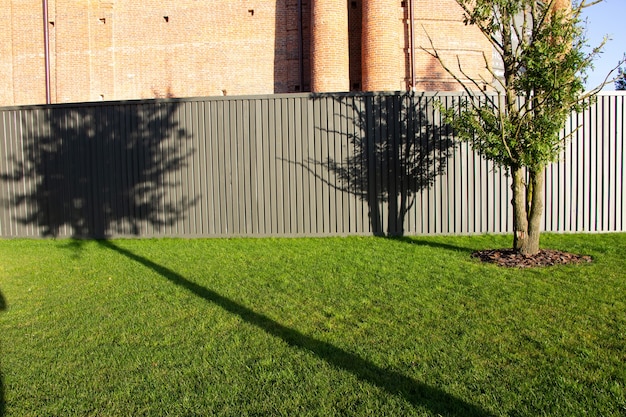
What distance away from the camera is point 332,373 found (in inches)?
146

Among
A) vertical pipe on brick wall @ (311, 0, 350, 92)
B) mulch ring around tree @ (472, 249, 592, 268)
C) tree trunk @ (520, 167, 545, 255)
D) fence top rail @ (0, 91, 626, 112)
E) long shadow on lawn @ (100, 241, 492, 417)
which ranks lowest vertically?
long shadow on lawn @ (100, 241, 492, 417)

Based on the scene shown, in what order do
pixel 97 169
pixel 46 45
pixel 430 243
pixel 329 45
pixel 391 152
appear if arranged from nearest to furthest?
pixel 430 243 → pixel 391 152 → pixel 97 169 → pixel 329 45 → pixel 46 45

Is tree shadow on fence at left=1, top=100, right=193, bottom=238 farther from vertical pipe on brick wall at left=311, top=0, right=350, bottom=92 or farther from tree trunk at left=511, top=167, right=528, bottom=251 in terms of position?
vertical pipe on brick wall at left=311, top=0, right=350, bottom=92

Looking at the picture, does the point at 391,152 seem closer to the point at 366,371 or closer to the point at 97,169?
the point at 97,169

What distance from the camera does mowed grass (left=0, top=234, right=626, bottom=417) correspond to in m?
3.30

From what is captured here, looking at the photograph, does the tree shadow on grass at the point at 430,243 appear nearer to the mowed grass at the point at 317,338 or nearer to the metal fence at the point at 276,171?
the metal fence at the point at 276,171

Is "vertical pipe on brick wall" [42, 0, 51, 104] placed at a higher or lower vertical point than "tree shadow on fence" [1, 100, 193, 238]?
higher

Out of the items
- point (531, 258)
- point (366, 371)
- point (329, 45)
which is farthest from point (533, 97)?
point (329, 45)

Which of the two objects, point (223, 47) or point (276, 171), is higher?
point (223, 47)

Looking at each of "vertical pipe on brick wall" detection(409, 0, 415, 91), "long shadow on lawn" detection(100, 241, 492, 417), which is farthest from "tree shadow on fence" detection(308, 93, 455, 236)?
"vertical pipe on brick wall" detection(409, 0, 415, 91)

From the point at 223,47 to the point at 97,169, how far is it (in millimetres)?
10389

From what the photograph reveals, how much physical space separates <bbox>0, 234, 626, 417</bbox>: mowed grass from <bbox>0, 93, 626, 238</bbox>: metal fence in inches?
106

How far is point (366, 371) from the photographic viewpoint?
12.2 feet

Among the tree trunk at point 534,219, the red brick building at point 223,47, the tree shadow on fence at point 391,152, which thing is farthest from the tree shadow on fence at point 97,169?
the red brick building at point 223,47
